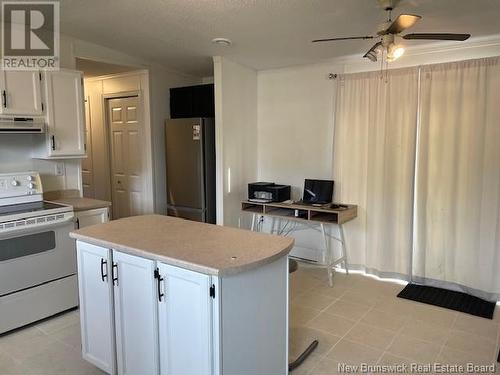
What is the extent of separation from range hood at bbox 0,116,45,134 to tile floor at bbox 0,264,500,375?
154 centimetres

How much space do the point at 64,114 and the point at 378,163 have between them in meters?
3.08

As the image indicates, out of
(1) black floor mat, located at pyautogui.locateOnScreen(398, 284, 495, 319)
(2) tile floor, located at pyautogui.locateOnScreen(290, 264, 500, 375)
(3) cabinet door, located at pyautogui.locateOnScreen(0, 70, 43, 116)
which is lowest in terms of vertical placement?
(2) tile floor, located at pyautogui.locateOnScreen(290, 264, 500, 375)

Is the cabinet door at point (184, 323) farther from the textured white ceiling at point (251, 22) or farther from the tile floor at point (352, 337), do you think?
the textured white ceiling at point (251, 22)

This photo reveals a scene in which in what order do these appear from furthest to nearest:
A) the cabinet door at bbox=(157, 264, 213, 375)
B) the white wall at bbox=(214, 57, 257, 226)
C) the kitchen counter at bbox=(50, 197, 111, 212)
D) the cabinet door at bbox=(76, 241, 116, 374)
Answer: the white wall at bbox=(214, 57, 257, 226) → the kitchen counter at bbox=(50, 197, 111, 212) → the cabinet door at bbox=(76, 241, 116, 374) → the cabinet door at bbox=(157, 264, 213, 375)

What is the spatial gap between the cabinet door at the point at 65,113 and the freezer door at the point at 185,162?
1207mm

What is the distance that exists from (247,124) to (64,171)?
2144 millimetres

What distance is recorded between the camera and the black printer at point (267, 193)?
4270 mm

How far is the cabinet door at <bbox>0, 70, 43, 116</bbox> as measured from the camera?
2.91 m

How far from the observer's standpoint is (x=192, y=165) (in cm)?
439

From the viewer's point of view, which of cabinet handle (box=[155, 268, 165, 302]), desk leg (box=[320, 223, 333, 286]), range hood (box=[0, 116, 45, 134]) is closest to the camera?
cabinet handle (box=[155, 268, 165, 302])

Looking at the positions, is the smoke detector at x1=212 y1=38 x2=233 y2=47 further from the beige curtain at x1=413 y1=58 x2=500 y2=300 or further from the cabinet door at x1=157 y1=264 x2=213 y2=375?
the cabinet door at x1=157 y1=264 x2=213 y2=375

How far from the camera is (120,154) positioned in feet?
16.8

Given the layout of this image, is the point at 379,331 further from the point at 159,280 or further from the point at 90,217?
the point at 90,217

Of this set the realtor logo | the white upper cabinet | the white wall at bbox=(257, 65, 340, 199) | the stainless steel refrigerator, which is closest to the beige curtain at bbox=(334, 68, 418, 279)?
the white wall at bbox=(257, 65, 340, 199)
